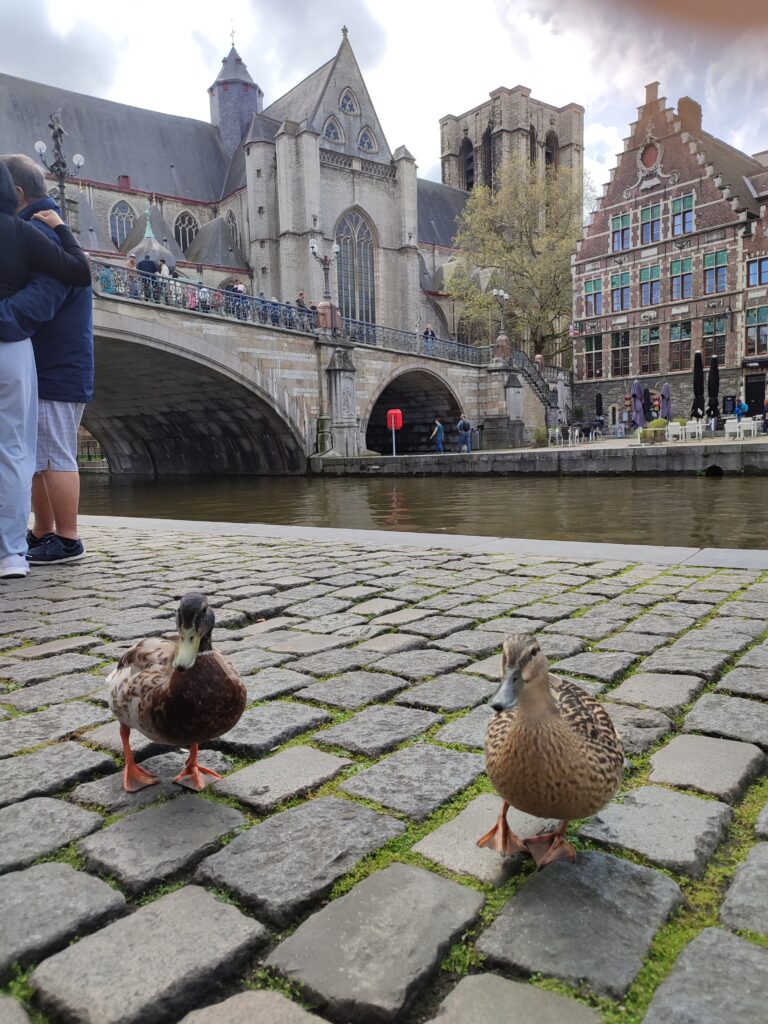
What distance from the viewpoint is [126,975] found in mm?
1222

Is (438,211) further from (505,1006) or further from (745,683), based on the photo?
(505,1006)

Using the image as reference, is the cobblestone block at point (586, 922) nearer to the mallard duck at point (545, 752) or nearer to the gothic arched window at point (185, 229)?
the mallard duck at point (545, 752)

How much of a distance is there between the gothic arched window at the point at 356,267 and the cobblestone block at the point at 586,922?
134ft

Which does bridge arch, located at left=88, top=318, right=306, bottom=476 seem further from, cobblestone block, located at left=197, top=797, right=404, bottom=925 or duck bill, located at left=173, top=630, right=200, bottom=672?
cobblestone block, located at left=197, top=797, right=404, bottom=925

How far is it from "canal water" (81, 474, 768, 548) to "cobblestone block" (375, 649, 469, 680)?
208 inches

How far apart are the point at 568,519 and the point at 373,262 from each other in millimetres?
35591

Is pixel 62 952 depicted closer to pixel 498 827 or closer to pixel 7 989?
pixel 7 989

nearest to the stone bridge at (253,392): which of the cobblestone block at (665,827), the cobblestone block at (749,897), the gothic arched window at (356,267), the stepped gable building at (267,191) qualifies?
the gothic arched window at (356,267)

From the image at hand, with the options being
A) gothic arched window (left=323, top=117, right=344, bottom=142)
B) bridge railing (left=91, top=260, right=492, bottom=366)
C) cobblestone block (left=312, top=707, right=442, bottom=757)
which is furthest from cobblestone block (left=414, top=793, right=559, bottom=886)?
gothic arched window (left=323, top=117, right=344, bottom=142)

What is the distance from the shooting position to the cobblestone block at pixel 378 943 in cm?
116

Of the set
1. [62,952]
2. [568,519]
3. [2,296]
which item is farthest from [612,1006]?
[568,519]

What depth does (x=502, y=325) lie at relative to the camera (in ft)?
120

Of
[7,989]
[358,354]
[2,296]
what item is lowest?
[7,989]

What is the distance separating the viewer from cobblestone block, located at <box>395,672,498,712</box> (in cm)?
242
